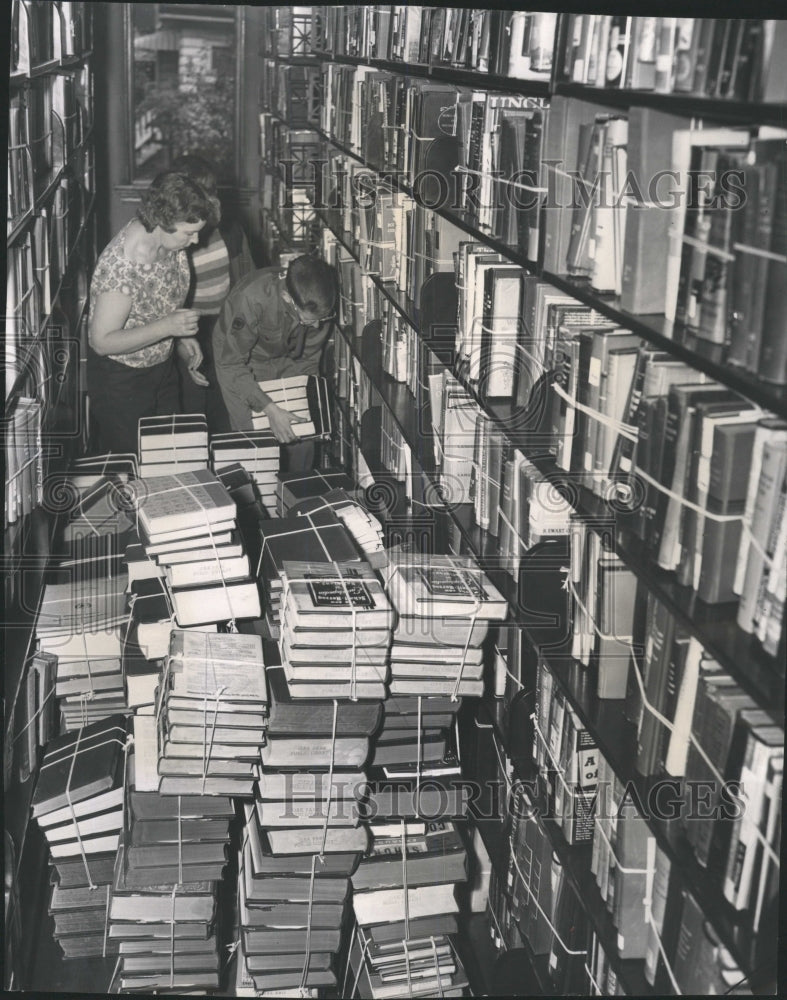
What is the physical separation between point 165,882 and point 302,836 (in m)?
0.35

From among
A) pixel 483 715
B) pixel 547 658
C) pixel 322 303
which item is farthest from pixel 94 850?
pixel 322 303

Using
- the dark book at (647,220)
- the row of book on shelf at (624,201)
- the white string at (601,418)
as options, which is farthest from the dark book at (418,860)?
the dark book at (647,220)

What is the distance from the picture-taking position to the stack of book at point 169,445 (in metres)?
3.14

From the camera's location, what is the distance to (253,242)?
13.9 ft

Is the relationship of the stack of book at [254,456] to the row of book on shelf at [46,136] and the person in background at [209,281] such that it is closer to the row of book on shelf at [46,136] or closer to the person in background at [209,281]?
the person in background at [209,281]

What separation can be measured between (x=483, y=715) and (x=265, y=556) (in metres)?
0.70

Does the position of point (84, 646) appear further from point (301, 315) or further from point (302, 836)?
point (301, 315)

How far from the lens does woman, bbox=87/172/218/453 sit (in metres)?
2.84

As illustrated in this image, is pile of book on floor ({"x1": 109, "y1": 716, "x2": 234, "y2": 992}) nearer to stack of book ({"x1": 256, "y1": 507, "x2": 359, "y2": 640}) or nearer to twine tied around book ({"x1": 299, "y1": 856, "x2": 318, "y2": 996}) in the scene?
twine tied around book ({"x1": 299, "y1": 856, "x2": 318, "y2": 996})

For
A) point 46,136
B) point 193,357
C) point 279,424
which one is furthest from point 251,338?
point 46,136

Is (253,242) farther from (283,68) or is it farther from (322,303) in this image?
(322,303)

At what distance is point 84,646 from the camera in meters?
2.69

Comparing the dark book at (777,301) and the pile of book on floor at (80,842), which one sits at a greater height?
the dark book at (777,301)

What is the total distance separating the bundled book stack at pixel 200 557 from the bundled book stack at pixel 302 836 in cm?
17
